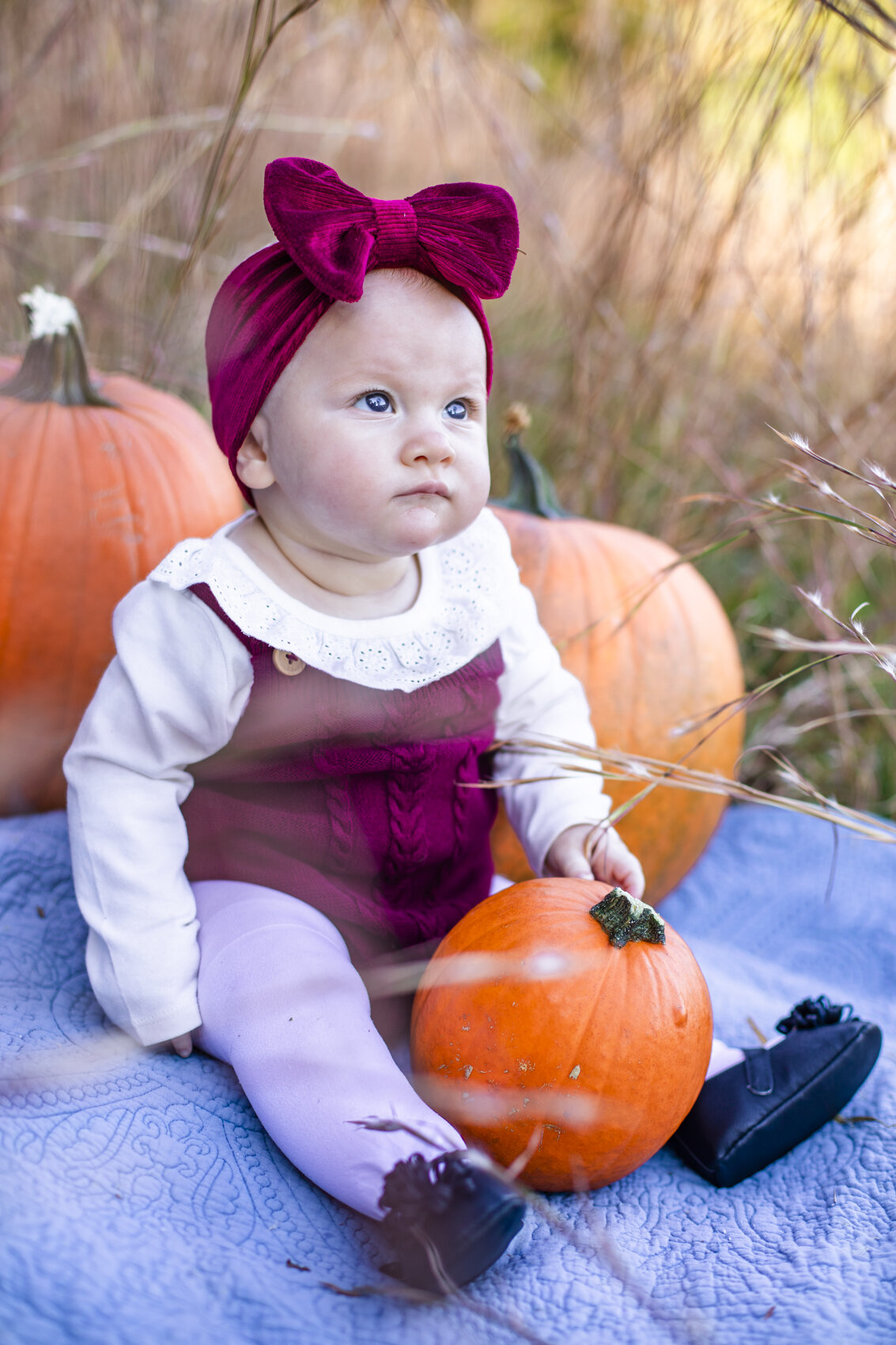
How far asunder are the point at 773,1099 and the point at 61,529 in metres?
1.24

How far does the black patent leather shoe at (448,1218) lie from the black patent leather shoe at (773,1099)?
366 mm

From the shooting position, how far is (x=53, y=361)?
163cm

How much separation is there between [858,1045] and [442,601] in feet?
2.41

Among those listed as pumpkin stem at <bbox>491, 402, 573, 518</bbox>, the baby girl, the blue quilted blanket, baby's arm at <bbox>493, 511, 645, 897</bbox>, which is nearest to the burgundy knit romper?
the baby girl

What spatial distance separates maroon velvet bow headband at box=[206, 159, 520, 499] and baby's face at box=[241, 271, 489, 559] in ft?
0.07

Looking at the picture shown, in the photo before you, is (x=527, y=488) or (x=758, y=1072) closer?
(x=758, y=1072)

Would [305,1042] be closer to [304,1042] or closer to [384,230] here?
[304,1042]

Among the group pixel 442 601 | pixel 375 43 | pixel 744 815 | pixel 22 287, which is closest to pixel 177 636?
pixel 442 601

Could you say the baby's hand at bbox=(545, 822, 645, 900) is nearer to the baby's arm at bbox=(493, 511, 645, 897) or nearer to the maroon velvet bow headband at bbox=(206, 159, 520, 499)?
the baby's arm at bbox=(493, 511, 645, 897)

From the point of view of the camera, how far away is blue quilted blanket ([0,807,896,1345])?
830 millimetres

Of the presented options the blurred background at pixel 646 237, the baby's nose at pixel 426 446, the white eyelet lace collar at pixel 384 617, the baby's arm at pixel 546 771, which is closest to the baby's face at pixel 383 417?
the baby's nose at pixel 426 446

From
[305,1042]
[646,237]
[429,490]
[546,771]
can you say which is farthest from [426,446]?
[646,237]

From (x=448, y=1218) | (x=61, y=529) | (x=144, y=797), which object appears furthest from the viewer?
(x=61, y=529)

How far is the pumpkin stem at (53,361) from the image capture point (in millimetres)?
1592
